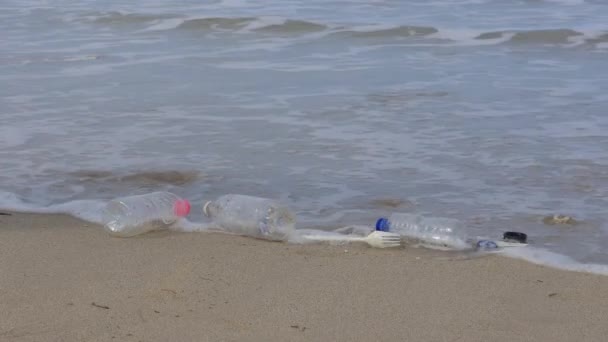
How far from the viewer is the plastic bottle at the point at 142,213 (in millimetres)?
4418

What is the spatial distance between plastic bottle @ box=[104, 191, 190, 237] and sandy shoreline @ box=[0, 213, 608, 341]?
0.33 ft

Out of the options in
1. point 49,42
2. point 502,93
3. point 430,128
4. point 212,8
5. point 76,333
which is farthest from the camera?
point 212,8

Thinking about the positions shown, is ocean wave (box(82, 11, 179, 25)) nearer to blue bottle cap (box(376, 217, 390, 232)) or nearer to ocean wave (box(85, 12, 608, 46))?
ocean wave (box(85, 12, 608, 46))

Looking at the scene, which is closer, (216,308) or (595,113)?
(216,308)

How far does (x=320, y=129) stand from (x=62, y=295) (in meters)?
3.15

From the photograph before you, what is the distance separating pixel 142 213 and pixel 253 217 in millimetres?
476

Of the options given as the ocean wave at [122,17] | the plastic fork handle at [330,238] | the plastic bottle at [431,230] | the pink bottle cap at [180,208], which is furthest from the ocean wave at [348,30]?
the plastic fork handle at [330,238]

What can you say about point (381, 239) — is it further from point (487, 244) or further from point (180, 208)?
point (180, 208)

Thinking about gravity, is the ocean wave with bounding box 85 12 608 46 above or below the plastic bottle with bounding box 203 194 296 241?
below

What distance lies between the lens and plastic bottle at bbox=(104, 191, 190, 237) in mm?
4418

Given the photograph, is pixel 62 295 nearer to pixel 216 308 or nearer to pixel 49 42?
pixel 216 308

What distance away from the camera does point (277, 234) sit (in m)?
4.38

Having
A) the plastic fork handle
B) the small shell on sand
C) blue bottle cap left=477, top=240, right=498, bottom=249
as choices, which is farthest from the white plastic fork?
the small shell on sand

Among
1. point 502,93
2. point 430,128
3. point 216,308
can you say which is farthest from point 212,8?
point 216,308
